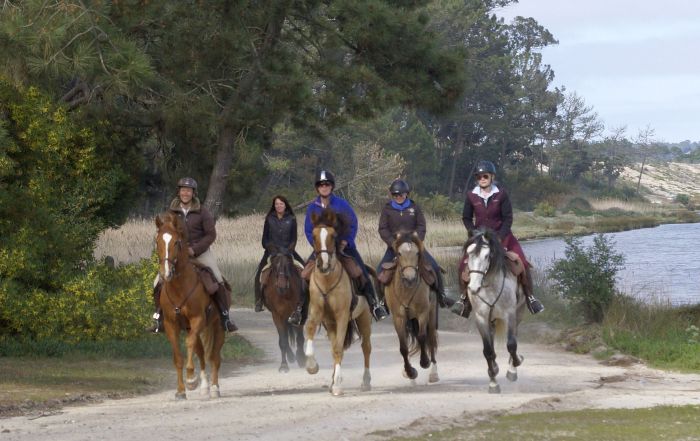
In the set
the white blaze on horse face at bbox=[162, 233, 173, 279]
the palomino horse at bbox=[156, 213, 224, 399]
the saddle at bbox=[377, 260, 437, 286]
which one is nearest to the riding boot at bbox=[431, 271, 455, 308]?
the saddle at bbox=[377, 260, 437, 286]

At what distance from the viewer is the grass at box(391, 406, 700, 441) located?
10.7 metres

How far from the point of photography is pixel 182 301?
13211mm

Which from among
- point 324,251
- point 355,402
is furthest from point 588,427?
point 324,251

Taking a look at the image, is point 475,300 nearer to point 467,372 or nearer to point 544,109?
point 467,372

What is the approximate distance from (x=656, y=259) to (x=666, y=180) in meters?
98.3

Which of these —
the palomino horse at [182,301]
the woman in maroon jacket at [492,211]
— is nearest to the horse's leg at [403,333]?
the woman in maroon jacket at [492,211]

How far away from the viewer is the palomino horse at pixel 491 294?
1377cm

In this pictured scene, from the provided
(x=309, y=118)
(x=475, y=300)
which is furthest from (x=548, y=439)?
(x=309, y=118)

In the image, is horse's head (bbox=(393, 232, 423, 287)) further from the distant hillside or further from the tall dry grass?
the distant hillside

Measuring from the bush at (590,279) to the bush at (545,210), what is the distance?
172ft

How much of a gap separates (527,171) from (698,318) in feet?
207

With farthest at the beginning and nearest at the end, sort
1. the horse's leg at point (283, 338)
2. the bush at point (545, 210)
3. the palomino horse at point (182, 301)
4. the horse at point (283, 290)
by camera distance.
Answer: the bush at point (545, 210)
the horse's leg at point (283, 338)
the horse at point (283, 290)
the palomino horse at point (182, 301)

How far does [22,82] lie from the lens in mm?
17766

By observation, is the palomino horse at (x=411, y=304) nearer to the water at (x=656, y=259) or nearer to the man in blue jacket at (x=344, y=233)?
the man in blue jacket at (x=344, y=233)
